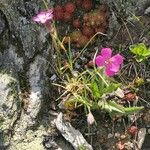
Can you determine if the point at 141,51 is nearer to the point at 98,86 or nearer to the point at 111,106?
the point at 98,86

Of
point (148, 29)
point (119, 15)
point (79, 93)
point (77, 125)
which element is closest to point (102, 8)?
point (119, 15)

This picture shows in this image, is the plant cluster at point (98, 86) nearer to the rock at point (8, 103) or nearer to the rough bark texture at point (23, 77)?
the rough bark texture at point (23, 77)

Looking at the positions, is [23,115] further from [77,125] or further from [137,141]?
[137,141]

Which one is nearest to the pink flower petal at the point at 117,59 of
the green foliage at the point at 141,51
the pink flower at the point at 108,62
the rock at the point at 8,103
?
the pink flower at the point at 108,62

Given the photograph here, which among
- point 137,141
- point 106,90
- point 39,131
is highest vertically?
point 106,90

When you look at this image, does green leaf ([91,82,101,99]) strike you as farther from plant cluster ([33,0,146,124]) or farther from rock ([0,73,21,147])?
rock ([0,73,21,147])
